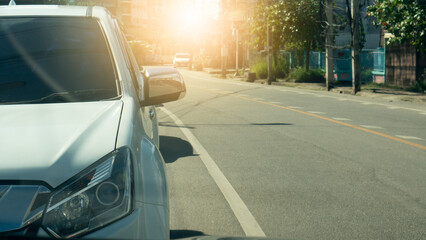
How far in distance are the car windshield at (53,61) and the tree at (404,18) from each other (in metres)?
17.2

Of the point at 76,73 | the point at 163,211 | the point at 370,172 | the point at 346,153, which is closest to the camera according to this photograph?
the point at 163,211

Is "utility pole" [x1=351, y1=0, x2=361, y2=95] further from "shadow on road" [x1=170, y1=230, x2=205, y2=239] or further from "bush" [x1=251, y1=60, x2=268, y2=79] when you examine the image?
"shadow on road" [x1=170, y1=230, x2=205, y2=239]

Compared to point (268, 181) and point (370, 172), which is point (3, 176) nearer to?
point (268, 181)

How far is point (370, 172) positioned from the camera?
280 inches

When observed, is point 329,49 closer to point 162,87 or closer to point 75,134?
point 162,87

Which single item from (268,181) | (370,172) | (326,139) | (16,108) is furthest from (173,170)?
(16,108)

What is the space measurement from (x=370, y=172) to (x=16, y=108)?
5206 millimetres

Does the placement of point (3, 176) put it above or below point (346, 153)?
above

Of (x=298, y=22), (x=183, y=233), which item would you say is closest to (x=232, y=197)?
(x=183, y=233)

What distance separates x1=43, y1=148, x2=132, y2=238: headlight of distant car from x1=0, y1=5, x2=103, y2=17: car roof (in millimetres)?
1895

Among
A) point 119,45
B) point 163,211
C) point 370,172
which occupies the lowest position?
point 370,172

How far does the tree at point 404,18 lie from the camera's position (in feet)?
63.1

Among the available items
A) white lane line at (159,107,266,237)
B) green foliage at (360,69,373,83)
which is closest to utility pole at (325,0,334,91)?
green foliage at (360,69,373,83)

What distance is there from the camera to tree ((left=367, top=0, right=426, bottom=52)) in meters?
19.2
